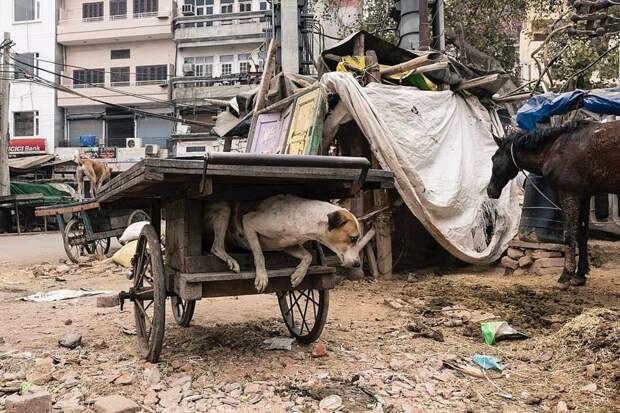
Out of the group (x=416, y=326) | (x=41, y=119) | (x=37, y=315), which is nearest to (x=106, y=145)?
(x=41, y=119)

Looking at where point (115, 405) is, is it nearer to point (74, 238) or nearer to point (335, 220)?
point (335, 220)

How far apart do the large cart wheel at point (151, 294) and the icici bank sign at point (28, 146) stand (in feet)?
95.9

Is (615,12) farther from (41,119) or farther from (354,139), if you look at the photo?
(41,119)

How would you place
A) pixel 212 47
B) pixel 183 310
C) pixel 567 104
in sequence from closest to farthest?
pixel 183 310
pixel 567 104
pixel 212 47

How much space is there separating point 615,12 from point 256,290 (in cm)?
1320

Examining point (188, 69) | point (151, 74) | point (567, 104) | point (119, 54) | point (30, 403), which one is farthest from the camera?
point (119, 54)

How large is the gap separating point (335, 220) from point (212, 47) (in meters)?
28.1

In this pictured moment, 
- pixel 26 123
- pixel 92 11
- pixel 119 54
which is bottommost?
pixel 26 123

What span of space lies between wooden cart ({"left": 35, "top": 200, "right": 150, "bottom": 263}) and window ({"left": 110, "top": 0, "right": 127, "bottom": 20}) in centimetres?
2459

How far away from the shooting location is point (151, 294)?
3.82 meters

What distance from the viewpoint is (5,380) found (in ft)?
10.7

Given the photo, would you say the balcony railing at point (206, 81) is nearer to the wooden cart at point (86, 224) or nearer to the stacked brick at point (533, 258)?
the wooden cart at point (86, 224)

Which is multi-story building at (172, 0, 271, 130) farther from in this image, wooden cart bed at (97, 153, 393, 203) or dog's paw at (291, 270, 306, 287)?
dog's paw at (291, 270, 306, 287)

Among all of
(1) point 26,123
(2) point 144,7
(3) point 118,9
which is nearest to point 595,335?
(2) point 144,7
